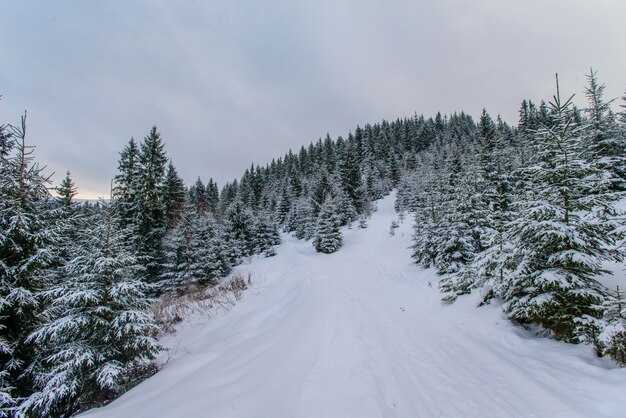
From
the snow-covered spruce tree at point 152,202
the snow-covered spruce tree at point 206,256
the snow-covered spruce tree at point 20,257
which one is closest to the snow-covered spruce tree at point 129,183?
the snow-covered spruce tree at point 152,202

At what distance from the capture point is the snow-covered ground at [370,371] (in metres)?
3.89

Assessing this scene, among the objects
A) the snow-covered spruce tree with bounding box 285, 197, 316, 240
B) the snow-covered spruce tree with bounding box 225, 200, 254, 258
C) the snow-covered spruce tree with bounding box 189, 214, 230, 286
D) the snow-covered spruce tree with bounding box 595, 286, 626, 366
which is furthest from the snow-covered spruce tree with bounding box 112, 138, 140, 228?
the snow-covered spruce tree with bounding box 595, 286, 626, 366

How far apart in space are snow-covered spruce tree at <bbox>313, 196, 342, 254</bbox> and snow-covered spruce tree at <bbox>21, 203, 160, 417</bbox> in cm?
2470

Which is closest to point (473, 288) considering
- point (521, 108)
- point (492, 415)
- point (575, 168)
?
point (575, 168)

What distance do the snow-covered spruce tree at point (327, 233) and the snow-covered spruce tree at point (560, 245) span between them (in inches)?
933

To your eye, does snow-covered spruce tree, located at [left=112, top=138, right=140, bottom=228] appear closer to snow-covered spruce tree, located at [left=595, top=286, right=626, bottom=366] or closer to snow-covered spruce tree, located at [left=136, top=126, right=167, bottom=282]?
snow-covered spruce tree, located at [left=136, top=126, right=167, bottom=282]

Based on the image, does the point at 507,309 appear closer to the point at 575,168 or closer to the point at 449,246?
the point at 575,168

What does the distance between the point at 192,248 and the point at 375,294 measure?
1803 centimetres

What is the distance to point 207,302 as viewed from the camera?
12539mm

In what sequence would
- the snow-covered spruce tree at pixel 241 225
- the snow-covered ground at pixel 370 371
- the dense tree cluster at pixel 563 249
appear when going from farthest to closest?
1. the snow-covered spruce tree at pixel 241 225
2. the dense tree cluster at pixel 563 249
3. the snow-covered ground at pixel 370 371

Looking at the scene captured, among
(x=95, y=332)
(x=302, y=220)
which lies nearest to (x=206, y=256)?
(x=95, y=332)

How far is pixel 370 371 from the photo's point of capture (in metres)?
4.57

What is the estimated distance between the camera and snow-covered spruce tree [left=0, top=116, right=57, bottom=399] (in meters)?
6.27

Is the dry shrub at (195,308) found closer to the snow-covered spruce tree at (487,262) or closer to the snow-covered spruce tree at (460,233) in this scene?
the snow-covered spruce tree at (487,262)
